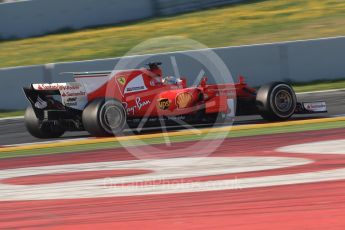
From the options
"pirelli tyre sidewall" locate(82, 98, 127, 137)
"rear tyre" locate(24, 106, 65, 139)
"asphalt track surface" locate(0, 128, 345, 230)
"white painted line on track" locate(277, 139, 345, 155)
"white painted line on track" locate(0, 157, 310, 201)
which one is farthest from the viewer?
"rear tyre" locate(24, 106, 65, 139)

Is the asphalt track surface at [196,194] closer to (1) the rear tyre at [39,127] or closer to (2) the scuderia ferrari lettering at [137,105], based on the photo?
(2) the scuderia ferrari lettering at [137,105]

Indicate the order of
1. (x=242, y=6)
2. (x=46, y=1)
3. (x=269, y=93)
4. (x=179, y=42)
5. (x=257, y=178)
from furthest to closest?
1. (x=242, y=6)
2. (x=46, y=1)
3. (x=179, y=42)
4. (x=269, y=93)
5. (x=257, y=178)

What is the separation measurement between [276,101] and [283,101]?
14 cm

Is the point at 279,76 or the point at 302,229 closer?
the point at 302,229

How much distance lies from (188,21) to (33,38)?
467 centimetres

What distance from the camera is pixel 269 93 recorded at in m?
11.7

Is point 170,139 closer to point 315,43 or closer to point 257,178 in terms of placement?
point 257,178

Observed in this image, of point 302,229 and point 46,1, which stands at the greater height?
point 46,1

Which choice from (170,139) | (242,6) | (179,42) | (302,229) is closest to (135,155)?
(170,139)

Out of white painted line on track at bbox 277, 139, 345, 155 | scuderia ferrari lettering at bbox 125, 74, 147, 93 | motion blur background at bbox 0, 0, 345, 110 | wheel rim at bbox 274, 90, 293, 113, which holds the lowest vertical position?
white painted line on track at bbox 277, 139, 345, 155

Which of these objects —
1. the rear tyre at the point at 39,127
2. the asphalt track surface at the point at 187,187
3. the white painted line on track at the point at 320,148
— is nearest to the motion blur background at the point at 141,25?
the rear tyre at the point at 39,127

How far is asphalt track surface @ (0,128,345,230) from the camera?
19.2ft

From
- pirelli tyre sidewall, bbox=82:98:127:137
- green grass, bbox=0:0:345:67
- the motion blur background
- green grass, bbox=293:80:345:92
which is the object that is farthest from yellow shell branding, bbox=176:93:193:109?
→ green grass, bbox=0:0:345:67

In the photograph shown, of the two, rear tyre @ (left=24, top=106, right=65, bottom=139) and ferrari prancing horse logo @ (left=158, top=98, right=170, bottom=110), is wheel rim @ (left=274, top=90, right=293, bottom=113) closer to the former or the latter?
ferrari prancing horse logo @ (left=158, top=98, right=170, bottom=110)
